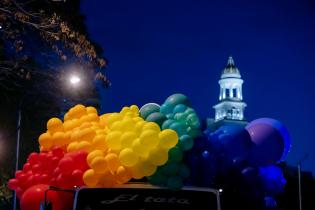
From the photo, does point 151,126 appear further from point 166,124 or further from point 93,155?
point 93,155

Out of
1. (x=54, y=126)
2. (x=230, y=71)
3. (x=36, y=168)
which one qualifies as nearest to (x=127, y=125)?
(x=54, y=126)

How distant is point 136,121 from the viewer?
7.14 metres

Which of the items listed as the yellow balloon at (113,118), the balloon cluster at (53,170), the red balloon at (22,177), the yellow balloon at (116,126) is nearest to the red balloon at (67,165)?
the balloon cluster at (53,170)

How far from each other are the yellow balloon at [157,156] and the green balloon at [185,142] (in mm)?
270

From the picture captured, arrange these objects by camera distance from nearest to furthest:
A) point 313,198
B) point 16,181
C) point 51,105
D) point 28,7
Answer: point 16,181 → point 28,7 → point 51,105 → point 313,198

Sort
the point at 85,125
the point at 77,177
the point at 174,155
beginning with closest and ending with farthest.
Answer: the point at 174,155 < the point at 77,177 < the point at 85,125

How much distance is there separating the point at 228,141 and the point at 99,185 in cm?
197

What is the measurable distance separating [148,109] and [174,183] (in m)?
1.30

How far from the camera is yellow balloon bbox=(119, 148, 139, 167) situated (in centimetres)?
676

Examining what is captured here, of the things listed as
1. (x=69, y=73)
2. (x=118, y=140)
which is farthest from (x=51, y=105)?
(x=118, y=140)

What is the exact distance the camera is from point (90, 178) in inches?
269

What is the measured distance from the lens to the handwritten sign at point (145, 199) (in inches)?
265

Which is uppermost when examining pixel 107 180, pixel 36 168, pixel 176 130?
pixel 176 130

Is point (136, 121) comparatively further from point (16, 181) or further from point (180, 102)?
point (16, 181)
